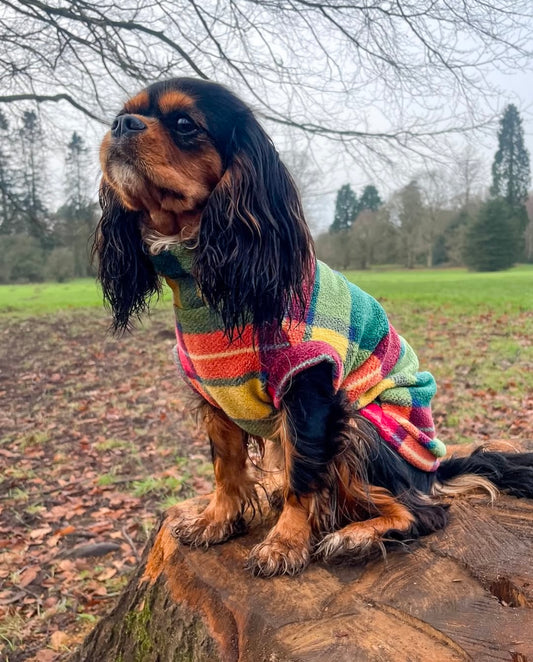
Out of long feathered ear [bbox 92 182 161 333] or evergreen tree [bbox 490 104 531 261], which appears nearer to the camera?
long feathered ear [bbox 92 182 161 333]

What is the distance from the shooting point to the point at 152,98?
2062mm

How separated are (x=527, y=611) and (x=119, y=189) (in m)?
1.90

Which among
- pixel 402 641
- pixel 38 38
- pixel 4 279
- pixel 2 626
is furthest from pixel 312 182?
pixel 4 279

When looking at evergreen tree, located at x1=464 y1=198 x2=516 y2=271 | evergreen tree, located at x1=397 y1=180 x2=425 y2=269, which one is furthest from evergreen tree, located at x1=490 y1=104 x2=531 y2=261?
evergreen tree, located at x1=397 y1=180 x2=425 y2=269

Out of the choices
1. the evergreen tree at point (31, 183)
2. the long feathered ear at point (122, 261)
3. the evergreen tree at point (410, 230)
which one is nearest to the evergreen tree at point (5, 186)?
the evergreen tree at point (31, 183)

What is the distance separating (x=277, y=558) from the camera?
1962 mm

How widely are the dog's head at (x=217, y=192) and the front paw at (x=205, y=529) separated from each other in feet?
2.84

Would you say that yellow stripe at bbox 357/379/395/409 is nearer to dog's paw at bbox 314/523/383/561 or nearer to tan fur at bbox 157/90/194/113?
dog's paw at bbox 314/523/383/561

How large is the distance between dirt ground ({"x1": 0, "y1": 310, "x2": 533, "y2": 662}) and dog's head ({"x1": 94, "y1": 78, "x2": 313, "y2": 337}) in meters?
0.95

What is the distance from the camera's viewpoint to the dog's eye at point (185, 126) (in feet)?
6.57

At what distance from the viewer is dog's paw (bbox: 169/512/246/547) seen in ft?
7.41

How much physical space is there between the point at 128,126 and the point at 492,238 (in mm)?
43083

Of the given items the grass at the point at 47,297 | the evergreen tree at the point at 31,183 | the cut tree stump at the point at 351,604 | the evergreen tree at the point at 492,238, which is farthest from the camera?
the evergreen tree at the point at 492,238

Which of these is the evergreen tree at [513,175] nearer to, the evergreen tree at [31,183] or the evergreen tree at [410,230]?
the evergreen tree at [410,230]
